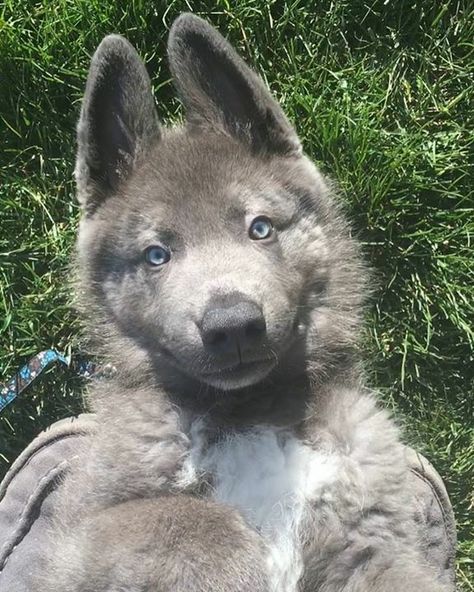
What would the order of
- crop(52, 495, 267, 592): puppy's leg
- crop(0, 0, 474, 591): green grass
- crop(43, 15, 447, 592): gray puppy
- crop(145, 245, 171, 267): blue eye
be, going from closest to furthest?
crop(52, 495, 267, 592): puppy's leg < crop(43, 15, 447, 592): gray puppy < crop(145, 245, 171, 267): blue eye < crop(0, 0, 474, 591): green grass

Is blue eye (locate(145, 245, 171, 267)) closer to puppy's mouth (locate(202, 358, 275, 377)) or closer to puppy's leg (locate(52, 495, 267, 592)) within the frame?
puppy's mouth (locate(202, 358, 275, 377))

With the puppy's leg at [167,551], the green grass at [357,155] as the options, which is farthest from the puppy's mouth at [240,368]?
the green grass at [357,155]

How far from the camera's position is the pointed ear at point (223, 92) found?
311cm

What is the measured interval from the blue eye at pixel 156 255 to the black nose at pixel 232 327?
43cm

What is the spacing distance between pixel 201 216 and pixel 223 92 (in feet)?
2.08

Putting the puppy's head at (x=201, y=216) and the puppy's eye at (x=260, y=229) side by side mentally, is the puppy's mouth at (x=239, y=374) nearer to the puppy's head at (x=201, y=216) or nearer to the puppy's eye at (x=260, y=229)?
the puppy's head at (x=201, y=216)

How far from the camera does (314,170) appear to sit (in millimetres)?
3271

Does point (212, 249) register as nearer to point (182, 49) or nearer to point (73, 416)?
point (182, 49)

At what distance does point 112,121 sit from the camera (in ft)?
10.3

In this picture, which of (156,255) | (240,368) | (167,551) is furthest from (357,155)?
(167,551)

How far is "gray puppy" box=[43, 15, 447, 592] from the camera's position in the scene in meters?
2.58

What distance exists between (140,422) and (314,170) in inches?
49.9

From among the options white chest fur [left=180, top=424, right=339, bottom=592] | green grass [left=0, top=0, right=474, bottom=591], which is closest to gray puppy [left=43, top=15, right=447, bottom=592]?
white chest fur [left=180, top=424, right=339, bottom=592]

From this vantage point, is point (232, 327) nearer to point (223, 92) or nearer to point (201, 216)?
point (201, 216)
